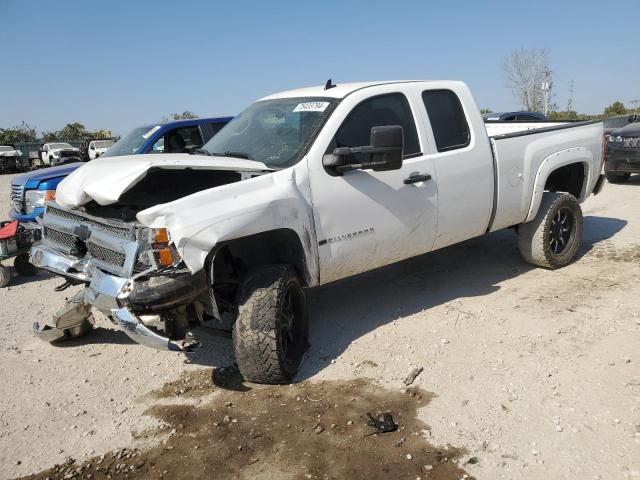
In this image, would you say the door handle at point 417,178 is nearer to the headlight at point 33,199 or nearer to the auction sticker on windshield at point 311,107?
the auction sticker on windshield at point 311,107

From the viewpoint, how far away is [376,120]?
4.54 metres

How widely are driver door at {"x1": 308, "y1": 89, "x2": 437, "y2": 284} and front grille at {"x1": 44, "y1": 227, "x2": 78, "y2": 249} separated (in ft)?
5.94

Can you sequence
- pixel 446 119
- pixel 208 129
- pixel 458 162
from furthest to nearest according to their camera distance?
pixel 208 129 → pixel 446 119 → pixel 458 162

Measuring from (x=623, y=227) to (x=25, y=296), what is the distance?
25.9 feet

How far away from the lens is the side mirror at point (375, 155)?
3.95 m

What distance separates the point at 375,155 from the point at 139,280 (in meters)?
1.88

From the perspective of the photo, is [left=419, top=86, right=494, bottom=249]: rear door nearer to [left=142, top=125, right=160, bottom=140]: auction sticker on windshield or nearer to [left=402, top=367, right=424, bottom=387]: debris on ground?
[left=402, top=367, right=424, bottom=387]: debris on ground

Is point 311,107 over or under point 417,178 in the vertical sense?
over

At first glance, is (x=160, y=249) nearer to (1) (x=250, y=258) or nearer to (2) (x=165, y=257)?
(2) (x=165, y=257)

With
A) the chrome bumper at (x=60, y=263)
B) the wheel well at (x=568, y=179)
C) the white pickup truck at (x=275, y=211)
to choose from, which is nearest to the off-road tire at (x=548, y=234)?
the wheel well at (x=568, y=179)

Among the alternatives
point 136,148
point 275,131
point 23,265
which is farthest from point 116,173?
point 136,148

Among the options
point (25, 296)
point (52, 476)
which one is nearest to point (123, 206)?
point (52, 476)

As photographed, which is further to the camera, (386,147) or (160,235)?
(386,147)

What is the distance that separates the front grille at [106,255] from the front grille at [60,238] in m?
0.29
